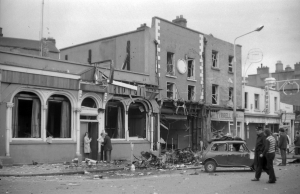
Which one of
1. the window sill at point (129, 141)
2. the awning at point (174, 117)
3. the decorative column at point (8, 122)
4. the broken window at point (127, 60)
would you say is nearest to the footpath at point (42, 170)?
the decorative column at point (8, 122)

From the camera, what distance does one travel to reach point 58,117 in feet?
68.7

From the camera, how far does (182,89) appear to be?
2950 cm

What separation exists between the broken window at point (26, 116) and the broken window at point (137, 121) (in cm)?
715

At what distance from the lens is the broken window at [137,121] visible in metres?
25.5

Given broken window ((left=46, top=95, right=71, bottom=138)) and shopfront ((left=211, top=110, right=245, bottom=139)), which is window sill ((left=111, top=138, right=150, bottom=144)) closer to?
broken window ((left=46, top=95, right=71, bottom=138))

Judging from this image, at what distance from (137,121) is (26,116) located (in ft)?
27.7

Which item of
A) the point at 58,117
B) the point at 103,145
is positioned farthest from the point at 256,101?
the point at 58,117

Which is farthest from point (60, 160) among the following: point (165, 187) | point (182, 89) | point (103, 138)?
point (182, 89)

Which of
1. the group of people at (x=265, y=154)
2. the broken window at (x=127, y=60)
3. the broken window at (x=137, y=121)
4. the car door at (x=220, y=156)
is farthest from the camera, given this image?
the broken window at (x=127, y=60)

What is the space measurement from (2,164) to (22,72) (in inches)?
179

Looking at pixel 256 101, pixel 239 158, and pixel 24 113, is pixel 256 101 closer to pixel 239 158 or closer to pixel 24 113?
pixel 239 158

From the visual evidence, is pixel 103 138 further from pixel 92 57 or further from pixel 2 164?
pixel 92 57

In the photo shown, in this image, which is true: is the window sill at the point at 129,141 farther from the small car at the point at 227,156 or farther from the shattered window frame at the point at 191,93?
the small car at the point at 227,156

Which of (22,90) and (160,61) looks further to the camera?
(160,61)
